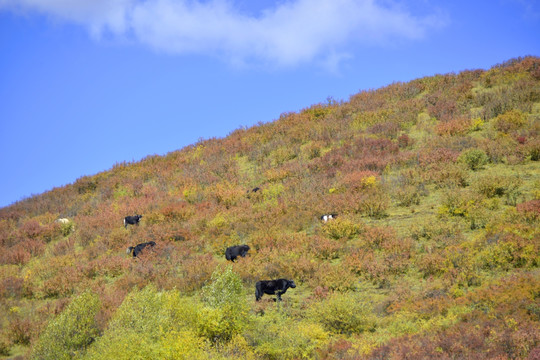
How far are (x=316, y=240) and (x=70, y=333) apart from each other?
346 inches

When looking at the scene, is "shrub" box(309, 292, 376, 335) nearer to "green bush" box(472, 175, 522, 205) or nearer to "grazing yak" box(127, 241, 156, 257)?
"green bush" box(472, 175, 522, 205)

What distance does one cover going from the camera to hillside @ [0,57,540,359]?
9.20 meters

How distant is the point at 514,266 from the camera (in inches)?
442

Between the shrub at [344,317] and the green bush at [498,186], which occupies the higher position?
the green bush at [498,186]

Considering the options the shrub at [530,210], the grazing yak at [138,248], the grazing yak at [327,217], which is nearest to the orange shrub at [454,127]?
the shrub at [530,210]

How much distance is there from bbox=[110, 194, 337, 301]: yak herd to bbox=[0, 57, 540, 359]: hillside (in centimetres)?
46

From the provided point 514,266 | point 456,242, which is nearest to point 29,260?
point 456,242

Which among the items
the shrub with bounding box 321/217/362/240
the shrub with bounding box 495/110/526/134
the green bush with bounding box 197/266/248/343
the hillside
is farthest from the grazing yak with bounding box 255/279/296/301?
the shrub with bounding box 495/110/526/134

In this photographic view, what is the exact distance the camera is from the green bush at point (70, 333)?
1022 cm

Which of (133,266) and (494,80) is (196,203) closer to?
(133,266)

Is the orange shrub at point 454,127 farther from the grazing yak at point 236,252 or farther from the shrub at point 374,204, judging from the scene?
the grazing yak at point 236,252

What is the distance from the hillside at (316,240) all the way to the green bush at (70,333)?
4 centimetres

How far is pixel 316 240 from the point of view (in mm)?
15969

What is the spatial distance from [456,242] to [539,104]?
1470cm
